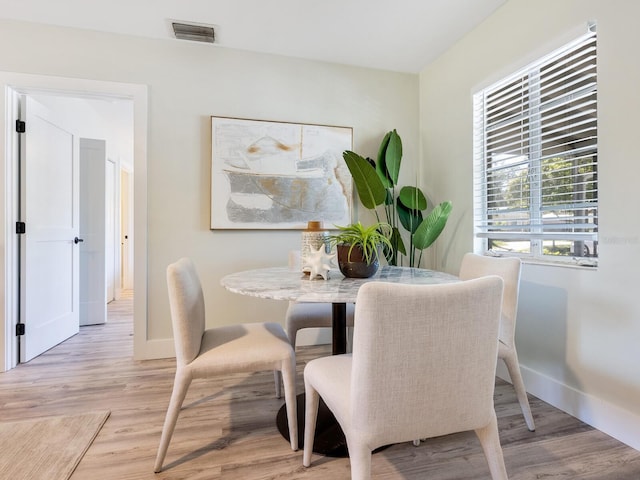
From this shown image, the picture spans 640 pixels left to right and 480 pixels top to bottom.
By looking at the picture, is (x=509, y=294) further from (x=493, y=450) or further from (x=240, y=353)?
(x=240, y=353)

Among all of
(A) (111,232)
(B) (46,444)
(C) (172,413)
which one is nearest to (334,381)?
(C) (172,413)

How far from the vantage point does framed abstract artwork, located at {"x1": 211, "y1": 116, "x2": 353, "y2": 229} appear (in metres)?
2.70

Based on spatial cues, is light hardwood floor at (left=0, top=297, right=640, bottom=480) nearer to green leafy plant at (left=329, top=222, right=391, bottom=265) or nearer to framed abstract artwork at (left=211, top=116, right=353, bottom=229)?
green leafy plant at (left=329, top=222, right=391, bottom=265)

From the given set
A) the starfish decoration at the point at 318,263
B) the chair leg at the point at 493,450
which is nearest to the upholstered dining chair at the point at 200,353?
the starfish decoration at the point at 318,263

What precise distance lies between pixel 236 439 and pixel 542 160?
2.28 metres

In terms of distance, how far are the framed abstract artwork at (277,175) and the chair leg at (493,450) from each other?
6.66 feet

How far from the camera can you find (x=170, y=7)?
2.22m

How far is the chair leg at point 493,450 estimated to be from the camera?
1.02m

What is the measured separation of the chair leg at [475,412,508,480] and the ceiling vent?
2.83 meters

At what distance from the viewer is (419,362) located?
93 cm

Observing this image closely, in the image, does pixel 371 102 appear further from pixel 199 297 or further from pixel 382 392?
pixel 382 392

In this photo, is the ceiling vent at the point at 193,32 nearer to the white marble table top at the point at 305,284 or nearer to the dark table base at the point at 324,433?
the white marble table top at the point at 305,284

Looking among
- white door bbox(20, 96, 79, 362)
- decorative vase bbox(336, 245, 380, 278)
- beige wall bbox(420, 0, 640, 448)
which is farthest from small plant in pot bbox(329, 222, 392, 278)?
white door bbox(20, 96, 79, 362)

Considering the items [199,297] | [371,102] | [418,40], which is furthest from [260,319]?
[418,40]
